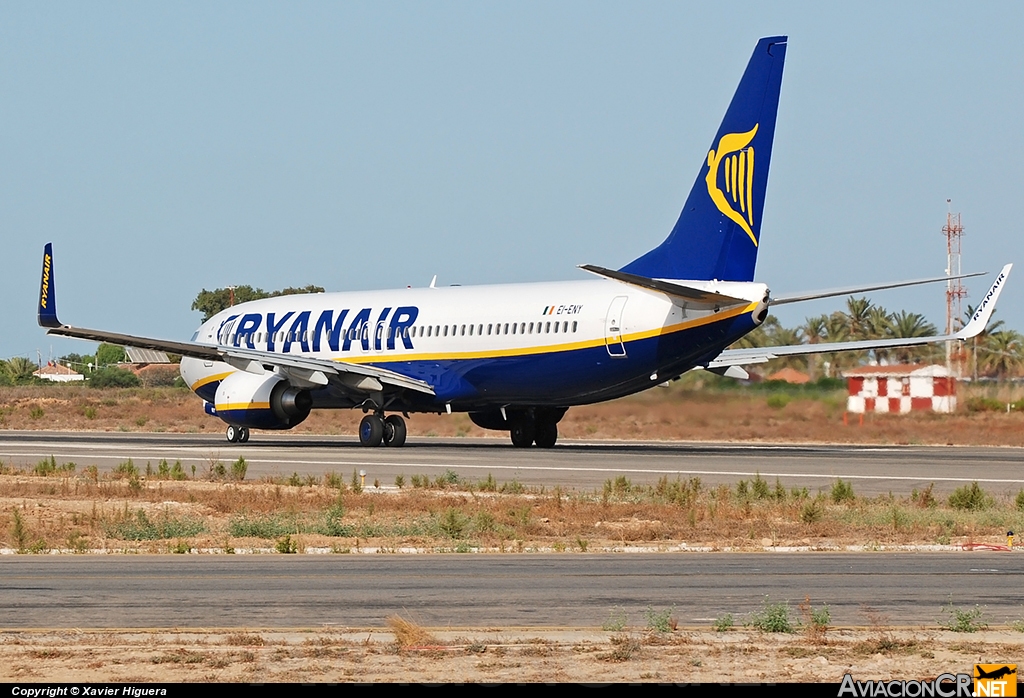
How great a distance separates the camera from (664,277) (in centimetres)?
3638

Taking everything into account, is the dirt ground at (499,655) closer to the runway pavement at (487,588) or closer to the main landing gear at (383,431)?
the runway pavement at (487,588)

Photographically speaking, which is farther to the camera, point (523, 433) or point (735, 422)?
point (523, 433)

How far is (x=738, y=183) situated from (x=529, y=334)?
277 inches

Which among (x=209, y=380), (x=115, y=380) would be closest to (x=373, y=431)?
(x=209, y=380)

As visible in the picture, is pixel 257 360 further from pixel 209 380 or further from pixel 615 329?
pixel 615 329

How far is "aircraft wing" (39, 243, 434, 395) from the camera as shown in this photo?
130ft

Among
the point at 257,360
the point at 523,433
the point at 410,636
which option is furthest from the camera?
the point at 523,433

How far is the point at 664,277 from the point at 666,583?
21.6 meters

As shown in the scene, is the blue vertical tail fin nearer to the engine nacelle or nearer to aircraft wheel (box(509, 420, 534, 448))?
aircraft wheel (box(509, 420, 534, 448))

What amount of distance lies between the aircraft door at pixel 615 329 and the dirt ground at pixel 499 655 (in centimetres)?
2525

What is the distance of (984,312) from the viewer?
129ft

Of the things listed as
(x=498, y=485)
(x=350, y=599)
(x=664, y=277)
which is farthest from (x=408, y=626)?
(x=664, y=277)

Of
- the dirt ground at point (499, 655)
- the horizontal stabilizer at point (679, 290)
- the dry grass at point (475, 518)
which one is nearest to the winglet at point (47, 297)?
the dry grass at point (475, 518)

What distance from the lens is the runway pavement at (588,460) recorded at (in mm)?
31109
